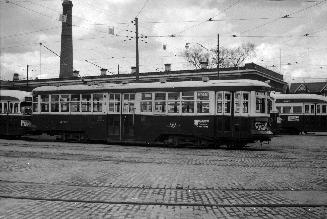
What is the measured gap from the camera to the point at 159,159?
42.0ft

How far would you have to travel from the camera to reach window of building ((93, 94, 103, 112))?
19641mm

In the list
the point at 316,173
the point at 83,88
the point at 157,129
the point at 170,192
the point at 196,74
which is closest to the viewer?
the point at 170,192

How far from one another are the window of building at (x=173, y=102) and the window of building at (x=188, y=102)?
292mm

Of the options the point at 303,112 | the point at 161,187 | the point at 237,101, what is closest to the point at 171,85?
the point at 237,101

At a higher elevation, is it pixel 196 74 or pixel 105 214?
pixel 196 74

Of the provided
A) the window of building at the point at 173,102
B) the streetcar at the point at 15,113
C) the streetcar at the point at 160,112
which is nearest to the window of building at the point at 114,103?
the streetcar at the point at 160,112

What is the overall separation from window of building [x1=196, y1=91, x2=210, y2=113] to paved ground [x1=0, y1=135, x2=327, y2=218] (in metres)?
4.26

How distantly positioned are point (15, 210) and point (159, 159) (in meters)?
7.06

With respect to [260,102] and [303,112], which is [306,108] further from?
[260,102]

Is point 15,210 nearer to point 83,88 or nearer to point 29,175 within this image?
point 29,175

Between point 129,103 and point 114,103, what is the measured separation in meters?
0.89

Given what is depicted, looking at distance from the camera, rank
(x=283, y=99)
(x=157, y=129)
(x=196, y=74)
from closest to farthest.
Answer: (x=157, y=129) < (x=283, y=99) < (x=196, y=74)

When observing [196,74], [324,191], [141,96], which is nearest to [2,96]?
[141,96]

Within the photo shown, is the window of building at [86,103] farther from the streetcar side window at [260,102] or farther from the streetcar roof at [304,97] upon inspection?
the streetcar roof at [304,97]
